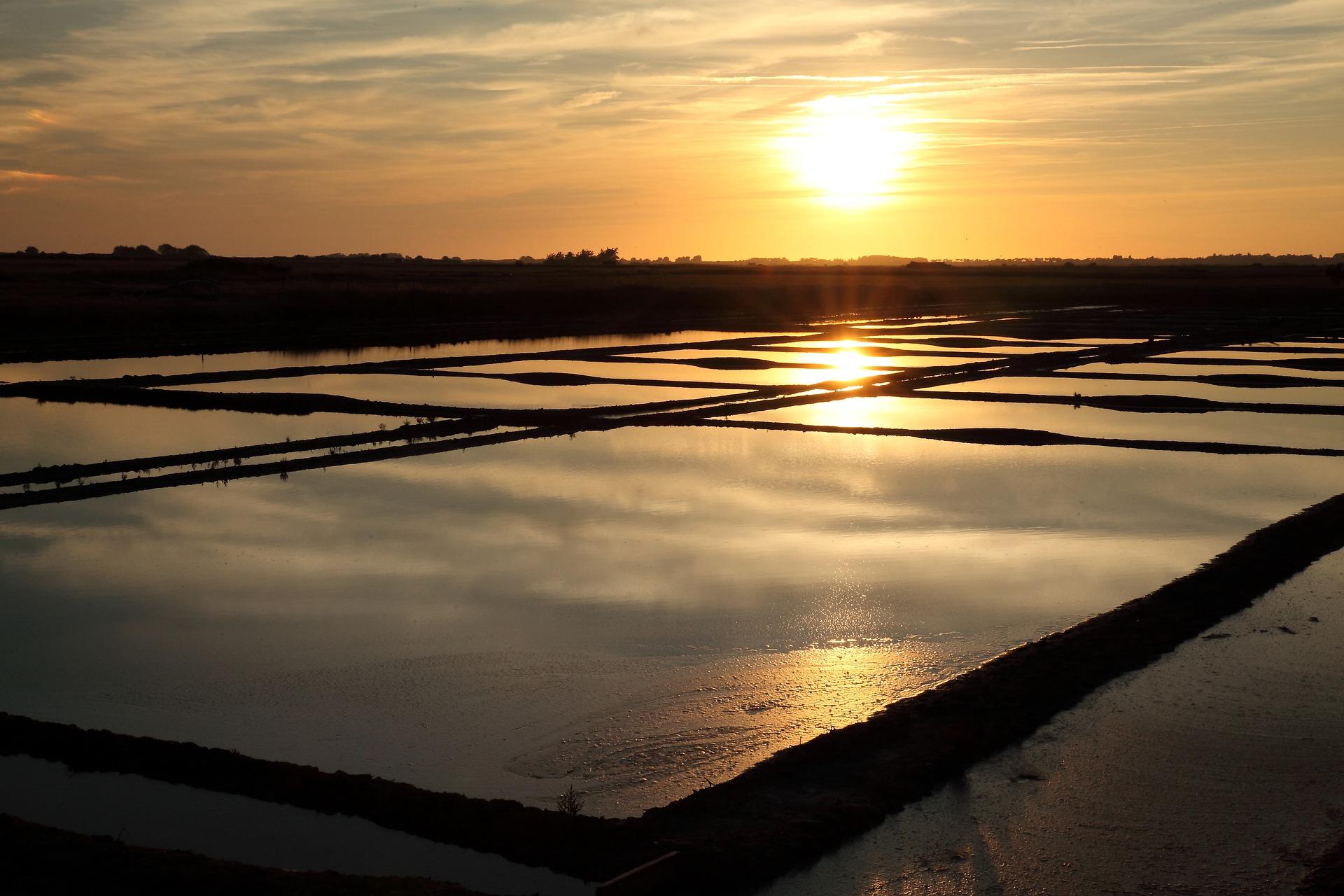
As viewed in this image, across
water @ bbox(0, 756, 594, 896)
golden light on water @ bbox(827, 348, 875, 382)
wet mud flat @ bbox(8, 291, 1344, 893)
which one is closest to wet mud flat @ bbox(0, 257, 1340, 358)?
golden light on water @ bbox(827, 348, 875, 382)

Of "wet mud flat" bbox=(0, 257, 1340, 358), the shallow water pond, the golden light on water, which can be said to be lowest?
the shallow water pond

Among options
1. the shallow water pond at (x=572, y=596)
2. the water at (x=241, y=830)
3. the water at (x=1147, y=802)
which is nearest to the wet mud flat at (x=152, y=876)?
the water at (x=241, y=830)

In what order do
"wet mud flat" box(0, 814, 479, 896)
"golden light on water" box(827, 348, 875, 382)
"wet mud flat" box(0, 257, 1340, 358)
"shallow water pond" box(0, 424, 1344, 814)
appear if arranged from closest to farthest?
"wet mud flat" box(0, 814, 479, 896) → "shallow water pond" box(0, 424, 1344, 814) → "golden light on water" box(827, 348, 875, 382) → "wet mud flat" box(0, 257, 1340, 358)

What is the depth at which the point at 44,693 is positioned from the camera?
6301 mm

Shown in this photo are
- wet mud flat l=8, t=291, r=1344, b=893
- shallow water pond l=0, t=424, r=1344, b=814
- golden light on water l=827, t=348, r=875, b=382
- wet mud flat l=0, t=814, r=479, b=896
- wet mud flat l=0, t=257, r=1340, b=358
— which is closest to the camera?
wet mud flat l=0, t=814, r=479, b=896

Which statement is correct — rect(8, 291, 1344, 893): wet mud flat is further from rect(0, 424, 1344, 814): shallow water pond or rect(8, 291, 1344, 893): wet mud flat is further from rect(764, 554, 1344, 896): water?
rect(0, 424, 1344, 814): shallow water pond

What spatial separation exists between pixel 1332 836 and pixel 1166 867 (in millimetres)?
748

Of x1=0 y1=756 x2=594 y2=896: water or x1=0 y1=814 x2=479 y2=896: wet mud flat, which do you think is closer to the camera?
x1=0 y1=814 x2=479 y2=896: wet mud flat

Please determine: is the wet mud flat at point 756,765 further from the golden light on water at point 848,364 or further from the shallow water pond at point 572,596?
the golden light on water at point 848,364

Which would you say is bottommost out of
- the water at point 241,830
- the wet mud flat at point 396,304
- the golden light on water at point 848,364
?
the water at point 241,830

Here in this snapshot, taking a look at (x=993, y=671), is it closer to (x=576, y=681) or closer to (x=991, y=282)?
(x=576, y=681)

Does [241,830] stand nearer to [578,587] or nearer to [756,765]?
[756,765]

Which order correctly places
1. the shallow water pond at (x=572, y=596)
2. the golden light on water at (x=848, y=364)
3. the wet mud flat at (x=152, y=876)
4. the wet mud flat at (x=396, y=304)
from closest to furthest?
the wet mud flat at (x=152, y=876) < the shallow water pond at (x=572, y=596) < the golden light on water at (x=848, y=364) < the wet mud flat at (x=396, y=304)

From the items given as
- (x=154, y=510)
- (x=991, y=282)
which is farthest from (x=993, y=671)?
(x=991, y=282)
